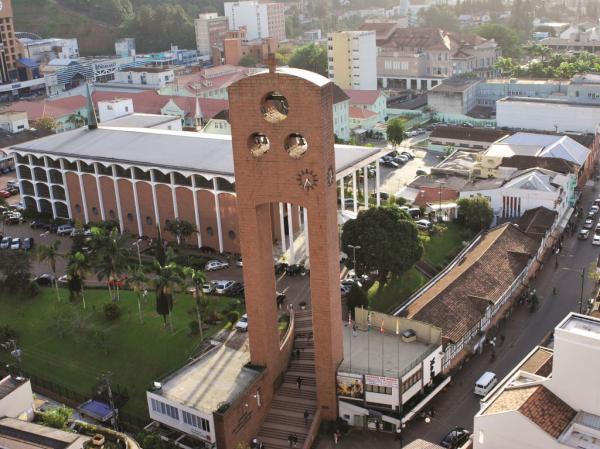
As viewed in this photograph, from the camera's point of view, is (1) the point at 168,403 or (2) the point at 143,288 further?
(2) the point at 143,288

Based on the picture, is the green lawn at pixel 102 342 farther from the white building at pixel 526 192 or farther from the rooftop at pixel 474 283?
the white building at pixel 526 192

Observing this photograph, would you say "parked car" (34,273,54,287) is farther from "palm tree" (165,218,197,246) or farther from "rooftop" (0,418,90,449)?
"rooftop" (0,418,90,449)

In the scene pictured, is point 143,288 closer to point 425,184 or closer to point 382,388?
point 382,388

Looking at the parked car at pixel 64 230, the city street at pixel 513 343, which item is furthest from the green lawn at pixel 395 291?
the parked car at pixel 64 230

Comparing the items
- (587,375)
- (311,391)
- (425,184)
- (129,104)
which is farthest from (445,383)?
(129,104)

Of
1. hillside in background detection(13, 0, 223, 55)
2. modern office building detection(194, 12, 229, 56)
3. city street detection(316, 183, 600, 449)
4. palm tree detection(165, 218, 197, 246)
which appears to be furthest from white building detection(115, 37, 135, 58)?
city street detection(316, 183, 600, 449)

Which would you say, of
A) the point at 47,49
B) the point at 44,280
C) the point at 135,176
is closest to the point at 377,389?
the point at 44,280

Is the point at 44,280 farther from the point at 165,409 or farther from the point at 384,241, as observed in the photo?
the point at 384,241
